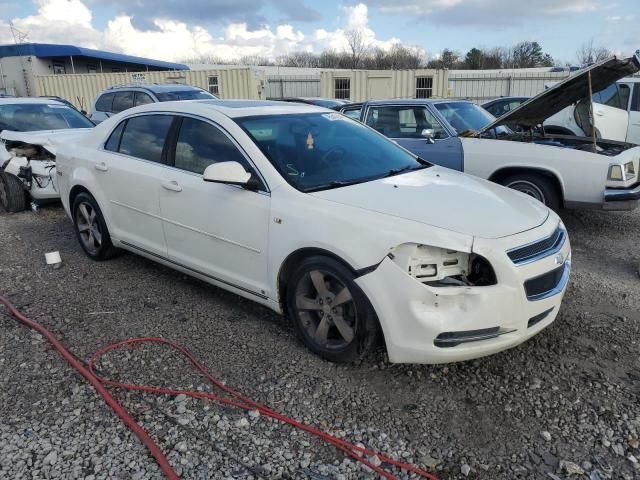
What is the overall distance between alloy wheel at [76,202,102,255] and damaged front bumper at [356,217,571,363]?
3.25 meters

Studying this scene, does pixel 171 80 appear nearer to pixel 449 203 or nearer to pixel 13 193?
pixel 13 193

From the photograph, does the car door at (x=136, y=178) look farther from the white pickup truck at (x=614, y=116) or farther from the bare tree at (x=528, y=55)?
the bare tree at (x=528, y=55)

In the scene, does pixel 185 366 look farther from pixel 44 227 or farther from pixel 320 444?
pixel 44 227

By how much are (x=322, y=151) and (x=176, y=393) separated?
1.92 meters

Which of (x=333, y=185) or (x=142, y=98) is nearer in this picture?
(x=333, y=185)

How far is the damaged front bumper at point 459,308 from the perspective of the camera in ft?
9.15

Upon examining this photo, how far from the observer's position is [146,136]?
4.45 meters

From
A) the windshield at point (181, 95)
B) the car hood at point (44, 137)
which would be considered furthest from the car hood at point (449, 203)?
the windshield at point (181, 95)

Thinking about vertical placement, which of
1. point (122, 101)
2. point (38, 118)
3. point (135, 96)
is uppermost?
point (135, 96)

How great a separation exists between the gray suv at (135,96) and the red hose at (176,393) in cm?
815

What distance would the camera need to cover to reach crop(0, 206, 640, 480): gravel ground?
251cm

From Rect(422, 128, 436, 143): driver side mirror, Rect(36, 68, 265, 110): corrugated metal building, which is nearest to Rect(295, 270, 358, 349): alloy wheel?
Rect(422, 128, 436, 143): driver side mirror

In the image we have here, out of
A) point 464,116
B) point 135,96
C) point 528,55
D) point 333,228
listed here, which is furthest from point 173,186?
point 528,55

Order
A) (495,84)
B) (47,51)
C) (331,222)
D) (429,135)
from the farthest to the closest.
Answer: (47,51) < (495,84) < (429,135) < (331,222)
